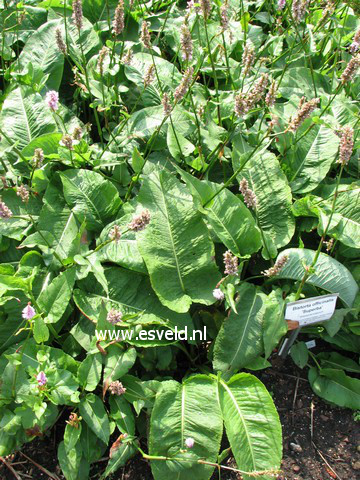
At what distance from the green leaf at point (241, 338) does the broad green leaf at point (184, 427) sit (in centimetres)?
15

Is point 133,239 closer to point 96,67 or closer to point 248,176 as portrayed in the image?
point 248,176

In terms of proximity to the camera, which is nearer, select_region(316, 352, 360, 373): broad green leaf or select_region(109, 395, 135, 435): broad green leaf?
select_region(109, 395, 135, 435): broad green leaf

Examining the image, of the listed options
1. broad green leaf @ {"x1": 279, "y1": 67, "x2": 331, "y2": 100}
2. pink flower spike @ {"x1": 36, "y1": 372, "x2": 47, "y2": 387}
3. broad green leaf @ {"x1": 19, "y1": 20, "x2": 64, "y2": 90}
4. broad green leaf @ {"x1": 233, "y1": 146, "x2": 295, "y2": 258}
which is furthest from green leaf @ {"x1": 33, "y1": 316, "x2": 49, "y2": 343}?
broad green leaf @ {"x1": 279, "y1": 67, "x2": 331, "y2": 100}

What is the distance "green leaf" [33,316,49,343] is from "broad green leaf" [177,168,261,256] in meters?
0.92

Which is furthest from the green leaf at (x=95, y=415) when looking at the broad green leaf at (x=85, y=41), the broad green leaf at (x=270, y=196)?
the broad green leaf at (x=85, y=41)

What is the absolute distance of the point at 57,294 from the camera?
7.36 feet

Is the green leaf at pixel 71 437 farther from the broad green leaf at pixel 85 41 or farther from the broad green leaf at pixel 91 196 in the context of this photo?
the broad green leaf at pixel 85 41

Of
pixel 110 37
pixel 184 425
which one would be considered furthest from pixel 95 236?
pixel 110 37

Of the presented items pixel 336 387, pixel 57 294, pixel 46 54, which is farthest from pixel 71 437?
pixel 46 54

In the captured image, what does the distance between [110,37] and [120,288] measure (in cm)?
201

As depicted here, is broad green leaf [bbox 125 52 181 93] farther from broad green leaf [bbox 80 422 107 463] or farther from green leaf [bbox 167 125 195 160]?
broad green leaf [bbox 80 422 107 463]

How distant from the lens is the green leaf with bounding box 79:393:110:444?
6.59 ft

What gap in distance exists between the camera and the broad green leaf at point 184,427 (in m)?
2.00

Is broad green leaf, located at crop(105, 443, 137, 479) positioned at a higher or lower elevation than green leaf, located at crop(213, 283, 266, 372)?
lower
